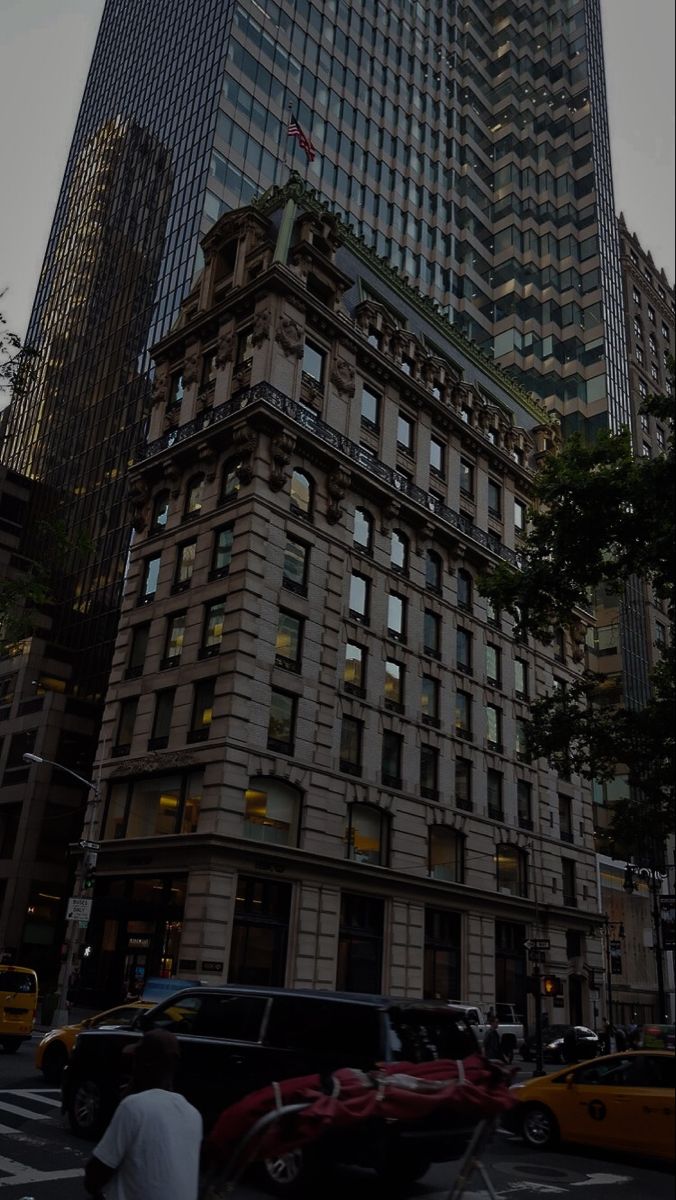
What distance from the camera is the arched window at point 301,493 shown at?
118ft

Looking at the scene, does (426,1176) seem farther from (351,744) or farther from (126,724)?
(126,724)

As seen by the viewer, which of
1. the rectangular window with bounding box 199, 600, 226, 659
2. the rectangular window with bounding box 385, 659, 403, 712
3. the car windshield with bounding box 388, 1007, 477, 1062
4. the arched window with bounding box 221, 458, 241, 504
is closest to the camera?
the car windshield with bounding box 388, 1007, 477, 1062

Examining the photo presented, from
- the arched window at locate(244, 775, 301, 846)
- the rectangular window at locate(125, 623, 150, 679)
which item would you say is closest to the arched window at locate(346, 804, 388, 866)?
the arched window at locate(244, 775, 301, 846)

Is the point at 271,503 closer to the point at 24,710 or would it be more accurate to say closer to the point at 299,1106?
the point at 24,710

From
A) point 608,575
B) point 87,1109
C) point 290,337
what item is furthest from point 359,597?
point 87,1109

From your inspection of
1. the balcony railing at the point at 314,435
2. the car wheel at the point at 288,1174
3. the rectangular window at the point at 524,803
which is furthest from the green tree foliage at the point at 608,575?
the rectangular window at the point at 524,803

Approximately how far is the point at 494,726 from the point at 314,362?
19.4 m

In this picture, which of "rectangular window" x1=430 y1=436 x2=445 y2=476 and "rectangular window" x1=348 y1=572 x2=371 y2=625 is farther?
"rectangular window" x1=430 y1=436 x2=445 y2=476

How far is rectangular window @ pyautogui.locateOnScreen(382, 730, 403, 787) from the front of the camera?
3644 centimetres

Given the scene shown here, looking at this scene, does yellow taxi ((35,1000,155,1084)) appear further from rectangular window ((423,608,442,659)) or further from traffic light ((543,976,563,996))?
rectangular window ((423,608,442,659))

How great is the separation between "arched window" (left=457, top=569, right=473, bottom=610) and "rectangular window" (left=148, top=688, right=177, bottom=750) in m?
16.0

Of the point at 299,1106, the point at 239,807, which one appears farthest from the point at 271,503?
the point at 299,1106

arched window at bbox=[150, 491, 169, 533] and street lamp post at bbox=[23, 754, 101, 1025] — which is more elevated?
arched window at bbox=[150, 491, 169, 533]

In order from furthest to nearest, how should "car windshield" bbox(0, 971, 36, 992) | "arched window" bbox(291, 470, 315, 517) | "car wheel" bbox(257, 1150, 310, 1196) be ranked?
1. "arched window" bbox(291, 470, 315, 517)
2. "car windshield" bbox(0, 971, 36, 992)
3. "car wheel" bbox(257, 1150, 310, 1196)
